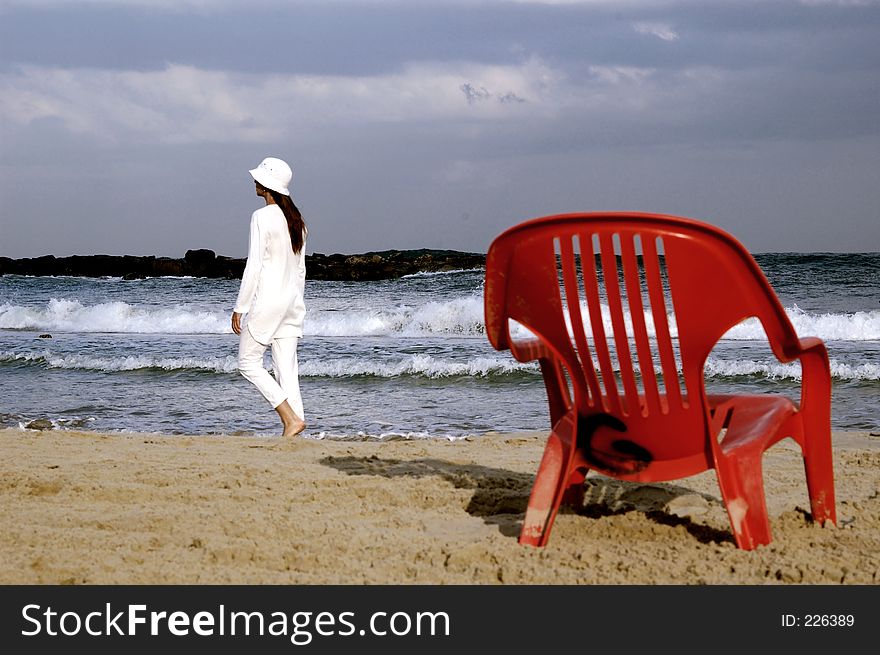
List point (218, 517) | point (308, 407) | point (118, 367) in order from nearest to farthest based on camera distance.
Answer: point (218, 517)
point (308, 407)
point (118, 367)

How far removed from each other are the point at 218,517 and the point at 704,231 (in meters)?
2.17

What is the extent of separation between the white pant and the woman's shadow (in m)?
1.00

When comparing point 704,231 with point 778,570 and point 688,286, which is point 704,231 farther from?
point 778,570

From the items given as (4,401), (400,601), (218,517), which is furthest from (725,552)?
(4,401)

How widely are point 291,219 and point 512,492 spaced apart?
2.53 m

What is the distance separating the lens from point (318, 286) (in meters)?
29.2

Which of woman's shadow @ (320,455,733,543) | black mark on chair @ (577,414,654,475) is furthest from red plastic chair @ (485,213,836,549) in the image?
woman's shadow @ (320,455,733,543)

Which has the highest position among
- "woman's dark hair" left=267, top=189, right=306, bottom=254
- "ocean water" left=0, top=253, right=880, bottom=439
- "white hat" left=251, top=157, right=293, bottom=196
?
"white hat" left=251, top=157, right=293, bottom=196

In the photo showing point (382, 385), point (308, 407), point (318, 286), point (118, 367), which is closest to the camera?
point (308, 407)

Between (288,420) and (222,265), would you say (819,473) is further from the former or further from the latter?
(222,265)

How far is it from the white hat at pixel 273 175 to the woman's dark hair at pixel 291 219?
0.04 meters

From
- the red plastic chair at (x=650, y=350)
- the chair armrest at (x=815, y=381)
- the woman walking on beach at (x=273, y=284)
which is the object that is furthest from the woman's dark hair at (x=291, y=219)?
the chair armrest at (x=815, y=381)

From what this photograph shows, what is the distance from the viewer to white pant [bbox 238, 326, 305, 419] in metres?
5.77

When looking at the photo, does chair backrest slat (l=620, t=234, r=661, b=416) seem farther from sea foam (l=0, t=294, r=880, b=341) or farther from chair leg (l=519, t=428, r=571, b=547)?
sea foam (l=0, t=294, r=880, b=341)
